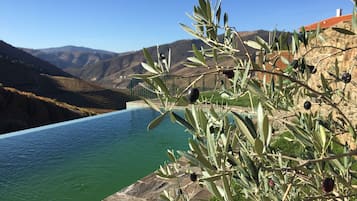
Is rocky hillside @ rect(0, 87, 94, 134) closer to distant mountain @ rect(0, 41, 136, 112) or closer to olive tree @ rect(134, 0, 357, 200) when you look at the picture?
distant mountain @ rect(0, 41, 136, 112)

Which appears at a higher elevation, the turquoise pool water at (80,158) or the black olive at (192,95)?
the black olive at (192,95)

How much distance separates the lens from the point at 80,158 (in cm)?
835

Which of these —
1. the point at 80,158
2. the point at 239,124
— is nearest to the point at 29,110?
the point at 80,158

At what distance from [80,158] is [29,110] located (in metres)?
16.2

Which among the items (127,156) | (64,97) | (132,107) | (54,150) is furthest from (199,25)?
(64,97)

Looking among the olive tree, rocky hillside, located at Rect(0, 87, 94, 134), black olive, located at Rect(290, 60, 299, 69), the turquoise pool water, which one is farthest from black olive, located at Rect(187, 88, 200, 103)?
rocky hillside, located at Rect(0, 87, 94, 134)

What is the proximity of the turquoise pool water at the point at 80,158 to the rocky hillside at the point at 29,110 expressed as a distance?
9.03m

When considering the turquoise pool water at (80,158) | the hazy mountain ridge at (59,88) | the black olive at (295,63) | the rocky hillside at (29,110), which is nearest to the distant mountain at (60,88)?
the hazy mountain ridge at (59,88)

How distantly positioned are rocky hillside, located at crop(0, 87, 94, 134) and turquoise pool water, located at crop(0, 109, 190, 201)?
9.03 meters

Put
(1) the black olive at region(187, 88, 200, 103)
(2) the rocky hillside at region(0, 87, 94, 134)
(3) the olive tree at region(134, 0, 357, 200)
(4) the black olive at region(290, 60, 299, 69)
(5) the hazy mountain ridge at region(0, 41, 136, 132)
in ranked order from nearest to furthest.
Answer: (3) the olive tree at region(134, 0, 357, 200), (1) the black olive at region(187, 88, 200, 103), (4) the black olive at region(290, 60, 299, 69), (2) the rocky hillside at region(0, 87, 94, 134), (5) the hazy mountain ridge at region(0, 41, 136, 132)

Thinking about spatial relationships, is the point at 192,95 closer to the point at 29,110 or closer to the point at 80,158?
the point at 80,158

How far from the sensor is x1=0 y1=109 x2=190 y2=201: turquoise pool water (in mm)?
6004

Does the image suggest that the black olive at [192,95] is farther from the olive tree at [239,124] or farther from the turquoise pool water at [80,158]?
the turquoise pool water at [80,158]

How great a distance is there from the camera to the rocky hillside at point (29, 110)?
2117 cm
